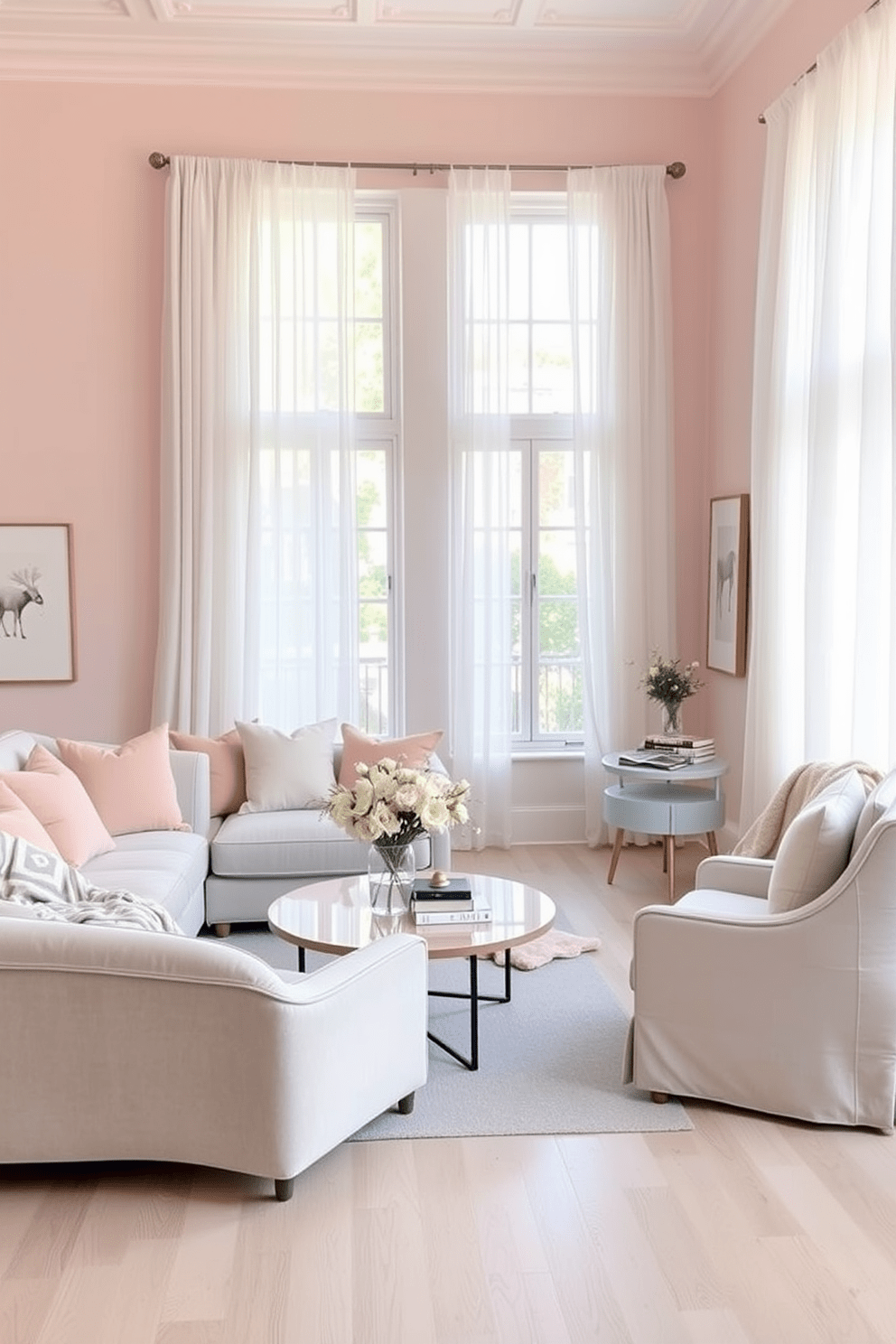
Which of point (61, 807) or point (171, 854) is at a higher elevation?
point (61, 807)

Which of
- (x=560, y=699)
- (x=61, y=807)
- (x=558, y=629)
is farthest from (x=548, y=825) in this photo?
(x=61, y=807)

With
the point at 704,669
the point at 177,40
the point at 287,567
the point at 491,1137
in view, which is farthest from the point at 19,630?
the point at 491,1137

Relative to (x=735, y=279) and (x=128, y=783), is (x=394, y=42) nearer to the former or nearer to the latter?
(x=735, y=279)

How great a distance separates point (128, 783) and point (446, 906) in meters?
1.66

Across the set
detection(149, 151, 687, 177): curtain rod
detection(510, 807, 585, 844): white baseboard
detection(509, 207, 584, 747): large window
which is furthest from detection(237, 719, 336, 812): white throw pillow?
detection(149, 151, 687, 177): curtain rod

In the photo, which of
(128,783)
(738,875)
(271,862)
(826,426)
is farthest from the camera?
(271,862)

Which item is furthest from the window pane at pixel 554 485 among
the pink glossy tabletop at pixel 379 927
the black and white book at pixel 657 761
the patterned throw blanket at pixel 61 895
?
the patterned throw blanket at pixel 61 895

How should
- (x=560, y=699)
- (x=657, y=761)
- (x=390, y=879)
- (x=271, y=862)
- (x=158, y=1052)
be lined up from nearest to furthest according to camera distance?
(x=158, y=1052) → (x=390, y=879) → (x=271, y=862) → (x=657, y=761) → (x=560, y=699)

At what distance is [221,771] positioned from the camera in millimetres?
5609

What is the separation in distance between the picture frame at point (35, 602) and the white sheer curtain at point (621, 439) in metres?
2.62

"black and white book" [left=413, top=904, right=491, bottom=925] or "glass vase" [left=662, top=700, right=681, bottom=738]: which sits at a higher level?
"glass vase" [left=662, top=700, right=681, bottom=738]

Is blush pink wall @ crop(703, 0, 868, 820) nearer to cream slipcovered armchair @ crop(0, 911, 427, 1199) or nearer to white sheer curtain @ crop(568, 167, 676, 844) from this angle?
white sheer curtain @ crop(568, 167, 676, 844)

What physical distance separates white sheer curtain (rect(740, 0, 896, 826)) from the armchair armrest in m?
0.54

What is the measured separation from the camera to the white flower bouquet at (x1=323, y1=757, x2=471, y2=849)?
12.9 ft
